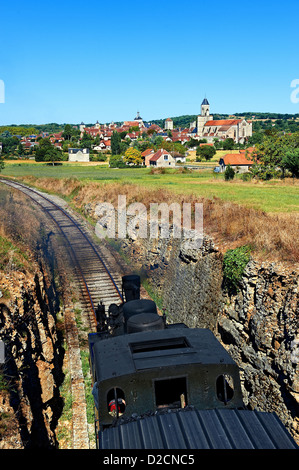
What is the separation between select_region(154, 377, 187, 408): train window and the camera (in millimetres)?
7586

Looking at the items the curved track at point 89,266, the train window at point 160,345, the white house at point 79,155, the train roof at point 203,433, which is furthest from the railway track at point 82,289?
the white house at point 79,155

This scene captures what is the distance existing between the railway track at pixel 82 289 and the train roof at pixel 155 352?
5.25 meters

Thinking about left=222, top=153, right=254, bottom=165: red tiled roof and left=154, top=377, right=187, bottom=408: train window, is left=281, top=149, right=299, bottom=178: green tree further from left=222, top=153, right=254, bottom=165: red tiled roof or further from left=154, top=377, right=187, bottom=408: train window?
left=154, top=377, right=187, bottom=408: train window

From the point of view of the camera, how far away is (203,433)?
5.32 metres

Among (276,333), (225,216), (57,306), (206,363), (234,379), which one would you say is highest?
(225,216)

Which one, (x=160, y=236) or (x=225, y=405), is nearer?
(x=225, y=405)

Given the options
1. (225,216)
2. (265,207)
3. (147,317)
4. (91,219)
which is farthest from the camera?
(91,219)

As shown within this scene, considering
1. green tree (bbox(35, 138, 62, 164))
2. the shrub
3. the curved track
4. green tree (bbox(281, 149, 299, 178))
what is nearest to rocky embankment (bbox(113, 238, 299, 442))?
the shrub

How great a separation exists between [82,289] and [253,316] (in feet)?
35.0

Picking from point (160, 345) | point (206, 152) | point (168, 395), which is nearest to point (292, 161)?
point (160, 345)
